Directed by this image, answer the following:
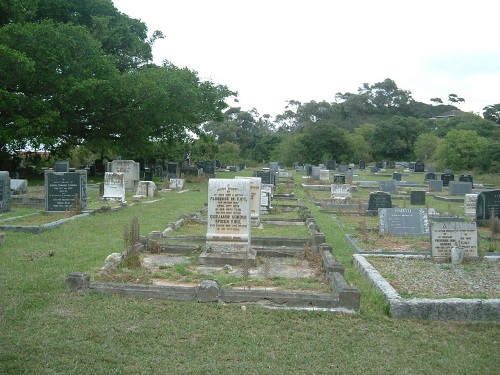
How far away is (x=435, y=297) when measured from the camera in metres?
6.54

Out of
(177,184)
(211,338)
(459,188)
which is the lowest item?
(211,338)

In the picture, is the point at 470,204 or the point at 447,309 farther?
the point at 470,204

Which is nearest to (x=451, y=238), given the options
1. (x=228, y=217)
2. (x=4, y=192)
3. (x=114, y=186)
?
(x=228, y=217)

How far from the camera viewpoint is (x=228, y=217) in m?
9.35

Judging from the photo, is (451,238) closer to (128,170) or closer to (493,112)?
(128,170)

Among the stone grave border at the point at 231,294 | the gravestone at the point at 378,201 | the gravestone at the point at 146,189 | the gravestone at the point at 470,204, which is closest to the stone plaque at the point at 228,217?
the stone grave border at the point at 231,294

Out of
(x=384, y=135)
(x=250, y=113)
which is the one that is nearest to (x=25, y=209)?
(x=384, y=135)

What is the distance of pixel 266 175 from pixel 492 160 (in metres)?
25.1

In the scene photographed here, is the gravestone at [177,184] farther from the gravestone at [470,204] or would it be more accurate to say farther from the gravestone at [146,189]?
the gravestone at [470,204]

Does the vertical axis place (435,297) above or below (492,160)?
below

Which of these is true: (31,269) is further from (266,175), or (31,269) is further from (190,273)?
(266,175)

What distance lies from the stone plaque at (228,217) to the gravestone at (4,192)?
814cm

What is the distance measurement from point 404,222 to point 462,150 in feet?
116

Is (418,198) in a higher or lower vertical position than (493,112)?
lower
